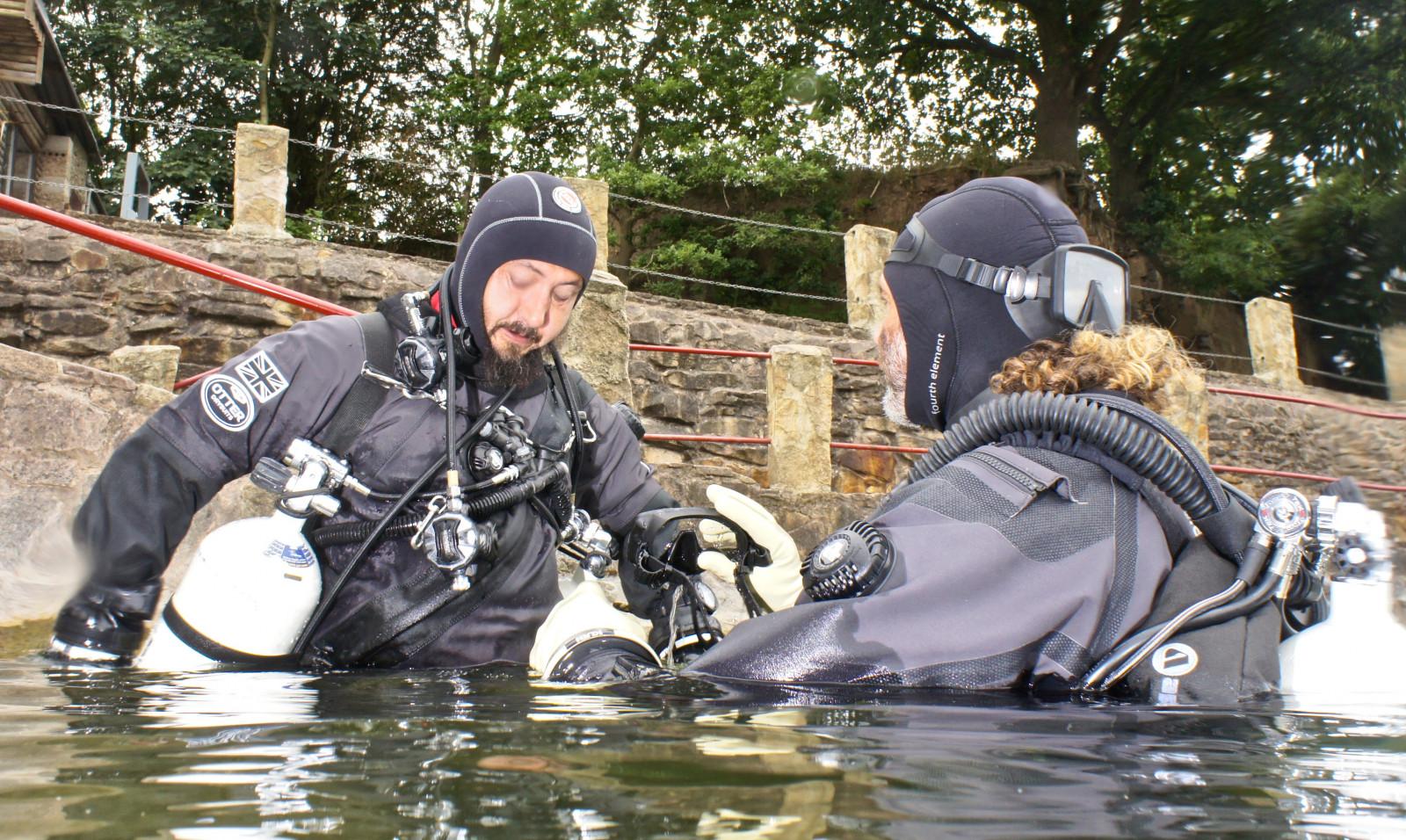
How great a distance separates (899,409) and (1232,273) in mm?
17089

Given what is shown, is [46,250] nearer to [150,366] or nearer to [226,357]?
[226,357]

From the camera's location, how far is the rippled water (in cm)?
108

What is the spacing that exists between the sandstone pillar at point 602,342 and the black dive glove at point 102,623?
10.4ft

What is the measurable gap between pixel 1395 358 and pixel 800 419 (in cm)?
1106

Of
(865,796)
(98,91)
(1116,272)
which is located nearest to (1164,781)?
(865,796)

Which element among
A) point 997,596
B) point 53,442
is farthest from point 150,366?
point 997,596

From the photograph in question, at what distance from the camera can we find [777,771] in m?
1.30

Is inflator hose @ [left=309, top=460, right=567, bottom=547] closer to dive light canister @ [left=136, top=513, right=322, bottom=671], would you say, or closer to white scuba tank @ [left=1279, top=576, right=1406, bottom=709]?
dive light canister @ [left=136, top=513, right=322, bottom=671]

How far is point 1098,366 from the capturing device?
2.07m

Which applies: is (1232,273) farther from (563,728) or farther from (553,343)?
(563,728)

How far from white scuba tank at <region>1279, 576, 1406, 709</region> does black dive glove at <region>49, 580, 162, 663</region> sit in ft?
7.88

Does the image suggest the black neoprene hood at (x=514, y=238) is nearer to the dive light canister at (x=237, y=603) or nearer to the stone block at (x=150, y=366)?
the dive light canister at (x=237, y=603)

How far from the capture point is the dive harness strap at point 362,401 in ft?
8.98

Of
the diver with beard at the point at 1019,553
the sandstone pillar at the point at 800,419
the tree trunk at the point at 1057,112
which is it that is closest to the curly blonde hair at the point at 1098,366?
the diver with beard at the point at 1019,553
